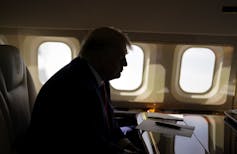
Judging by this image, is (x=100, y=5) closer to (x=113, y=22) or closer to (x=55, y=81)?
(x=113, y=22)

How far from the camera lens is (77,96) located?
1265mm

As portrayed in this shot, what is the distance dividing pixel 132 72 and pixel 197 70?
1.50 ft

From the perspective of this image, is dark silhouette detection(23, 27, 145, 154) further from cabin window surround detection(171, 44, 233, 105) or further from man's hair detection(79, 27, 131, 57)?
cabin window surround detection(171, 44, 233, 105)

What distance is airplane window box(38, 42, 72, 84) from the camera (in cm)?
230

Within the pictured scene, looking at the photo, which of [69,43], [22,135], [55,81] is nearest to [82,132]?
[55,81]

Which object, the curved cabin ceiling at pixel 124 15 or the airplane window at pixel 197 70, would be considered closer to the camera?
the curved cabin ceiling at pixel 124 15

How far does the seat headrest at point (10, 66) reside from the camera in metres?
1.50

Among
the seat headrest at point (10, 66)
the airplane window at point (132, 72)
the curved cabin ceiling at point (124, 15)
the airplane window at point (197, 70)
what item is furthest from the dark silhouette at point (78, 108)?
the airplane window at point (197, 70)

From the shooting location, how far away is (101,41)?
4.79 feet

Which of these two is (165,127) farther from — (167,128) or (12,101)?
(12,101)

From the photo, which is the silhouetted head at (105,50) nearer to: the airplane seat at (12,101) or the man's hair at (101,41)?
the man's hair at (101,41)

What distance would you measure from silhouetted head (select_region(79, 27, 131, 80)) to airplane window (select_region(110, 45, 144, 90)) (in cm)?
81

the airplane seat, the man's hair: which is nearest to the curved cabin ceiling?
the airplane seat

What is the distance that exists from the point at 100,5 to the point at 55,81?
0.86 meters
